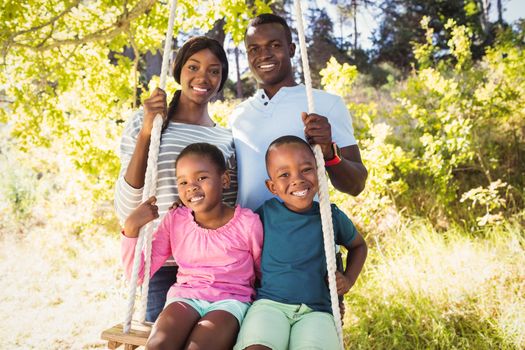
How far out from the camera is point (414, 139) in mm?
5832

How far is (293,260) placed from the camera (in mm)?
1763

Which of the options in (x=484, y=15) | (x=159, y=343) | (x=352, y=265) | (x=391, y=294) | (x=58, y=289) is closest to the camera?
(x=159, y=343)

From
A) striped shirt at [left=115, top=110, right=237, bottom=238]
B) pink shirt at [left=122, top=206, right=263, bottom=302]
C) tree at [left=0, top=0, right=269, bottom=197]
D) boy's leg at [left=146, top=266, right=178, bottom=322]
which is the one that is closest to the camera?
pink shirt at [left=122, top=206, right=263, bottom=302]

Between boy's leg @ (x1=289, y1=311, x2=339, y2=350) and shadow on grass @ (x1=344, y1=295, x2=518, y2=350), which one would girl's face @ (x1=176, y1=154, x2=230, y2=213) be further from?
shadow on grass @ (x1=344, y1=295, x2=518, y2=350)

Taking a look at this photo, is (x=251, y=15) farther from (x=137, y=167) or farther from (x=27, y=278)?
(x=27, y=278)

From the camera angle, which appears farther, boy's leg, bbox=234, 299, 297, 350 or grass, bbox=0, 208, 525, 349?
grass, bbox=0, 208, 525, 349

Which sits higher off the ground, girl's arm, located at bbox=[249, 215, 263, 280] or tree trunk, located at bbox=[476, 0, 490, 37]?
tree trunk, located at bbox=[476, 0, 490, 37]

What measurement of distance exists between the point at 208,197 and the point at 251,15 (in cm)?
204

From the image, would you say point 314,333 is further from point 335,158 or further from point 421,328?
point 421,328

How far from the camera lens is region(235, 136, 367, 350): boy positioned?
5.47 ft

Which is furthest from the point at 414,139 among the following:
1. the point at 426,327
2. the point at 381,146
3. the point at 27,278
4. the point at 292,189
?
the point at 27,278

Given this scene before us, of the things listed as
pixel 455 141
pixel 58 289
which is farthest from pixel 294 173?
pixel 58 289

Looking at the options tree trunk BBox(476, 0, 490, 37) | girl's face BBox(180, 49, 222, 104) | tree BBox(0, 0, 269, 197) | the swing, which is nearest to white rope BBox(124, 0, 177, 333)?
the swing

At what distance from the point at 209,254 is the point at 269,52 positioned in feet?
3.01
